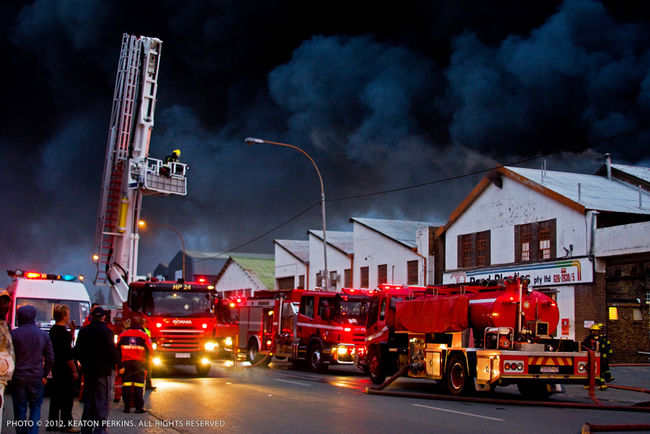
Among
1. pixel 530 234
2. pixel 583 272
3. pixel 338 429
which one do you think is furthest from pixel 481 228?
pixel 338 429

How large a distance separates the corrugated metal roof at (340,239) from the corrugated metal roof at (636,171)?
54.2ft

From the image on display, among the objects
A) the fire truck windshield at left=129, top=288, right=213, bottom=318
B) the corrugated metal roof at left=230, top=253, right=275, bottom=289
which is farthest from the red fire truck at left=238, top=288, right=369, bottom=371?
the corrugated metal roof at left=230, top=253, right=275, bottom=289

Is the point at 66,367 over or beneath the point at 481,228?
beneath

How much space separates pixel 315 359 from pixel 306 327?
3.97ft

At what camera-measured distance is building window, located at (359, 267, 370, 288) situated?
43166 mm

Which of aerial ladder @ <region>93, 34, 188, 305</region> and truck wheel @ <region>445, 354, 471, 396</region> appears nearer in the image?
truck wheel @ <region>445, 354, 471, 396</region>

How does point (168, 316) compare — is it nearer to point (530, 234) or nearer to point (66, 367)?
point (66, 367)

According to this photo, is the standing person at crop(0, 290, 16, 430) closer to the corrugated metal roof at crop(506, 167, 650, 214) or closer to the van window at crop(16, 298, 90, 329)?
the van window at crop(16, 298, 90, 329)

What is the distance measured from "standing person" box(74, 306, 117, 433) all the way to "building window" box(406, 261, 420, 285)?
30606 millimetres

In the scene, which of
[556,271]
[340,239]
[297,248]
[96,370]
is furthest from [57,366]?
[297,248]

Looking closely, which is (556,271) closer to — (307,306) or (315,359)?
(307,306)

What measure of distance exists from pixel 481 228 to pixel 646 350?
9.09 metres

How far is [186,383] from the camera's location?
58.7 ft

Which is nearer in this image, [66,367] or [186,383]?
[66,367]
